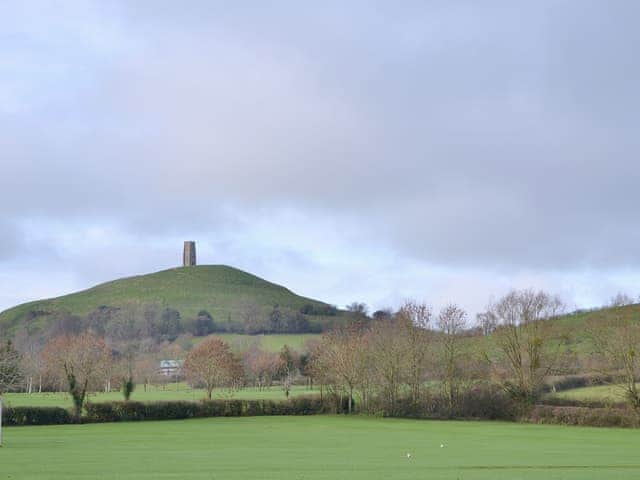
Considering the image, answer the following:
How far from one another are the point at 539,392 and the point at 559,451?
32.7 m

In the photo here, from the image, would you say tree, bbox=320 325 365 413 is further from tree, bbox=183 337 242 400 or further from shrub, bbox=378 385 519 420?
tree, bbox=183 337 242 400

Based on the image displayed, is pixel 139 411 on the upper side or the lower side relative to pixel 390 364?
lower

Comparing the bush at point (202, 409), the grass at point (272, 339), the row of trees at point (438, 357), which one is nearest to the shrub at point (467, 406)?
the row of trees at point (438, 357)

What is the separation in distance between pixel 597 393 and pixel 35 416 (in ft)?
142

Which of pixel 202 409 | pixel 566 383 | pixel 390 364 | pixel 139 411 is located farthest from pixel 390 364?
pixel 139 411

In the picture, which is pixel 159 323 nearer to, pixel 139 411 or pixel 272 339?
pixel 272 339

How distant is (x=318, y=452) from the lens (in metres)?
39.2

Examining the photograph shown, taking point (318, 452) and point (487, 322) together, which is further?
point (487, 322)

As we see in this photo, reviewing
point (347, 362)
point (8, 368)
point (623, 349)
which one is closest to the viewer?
point (623, 349)

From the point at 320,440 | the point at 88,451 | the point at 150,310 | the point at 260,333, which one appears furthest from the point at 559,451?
the point at 150,310

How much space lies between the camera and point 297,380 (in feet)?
357

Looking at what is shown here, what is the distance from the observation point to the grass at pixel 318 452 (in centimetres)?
2891

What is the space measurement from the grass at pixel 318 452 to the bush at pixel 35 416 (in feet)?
10.1

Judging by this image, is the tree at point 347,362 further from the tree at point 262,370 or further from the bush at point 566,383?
the tree at point 262,370
